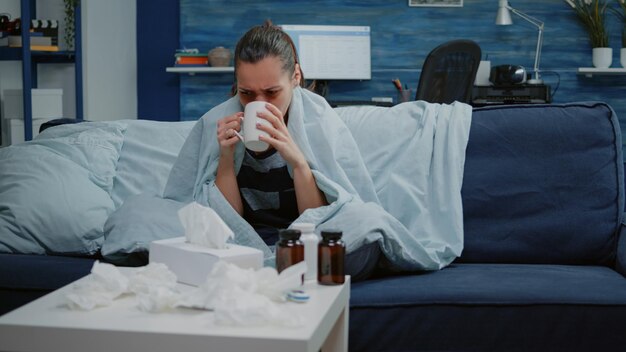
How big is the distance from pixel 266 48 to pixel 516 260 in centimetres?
87

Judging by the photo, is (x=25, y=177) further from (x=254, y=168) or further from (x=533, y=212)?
(x=533, y=212)

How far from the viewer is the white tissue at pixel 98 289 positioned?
3.97 ft

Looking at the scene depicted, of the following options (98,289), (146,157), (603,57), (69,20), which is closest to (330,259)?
(98,289)

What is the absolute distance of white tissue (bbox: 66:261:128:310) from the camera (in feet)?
3.97

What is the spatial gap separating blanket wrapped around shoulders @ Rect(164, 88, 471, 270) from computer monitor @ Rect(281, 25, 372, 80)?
357 cm

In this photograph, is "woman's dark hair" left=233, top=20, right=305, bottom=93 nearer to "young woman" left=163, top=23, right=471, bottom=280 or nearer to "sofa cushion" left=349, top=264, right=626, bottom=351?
"young woman" left=163, top=23, right=471, bottom=280

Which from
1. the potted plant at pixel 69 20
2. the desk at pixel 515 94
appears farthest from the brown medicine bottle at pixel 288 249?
the desk at pixel 515 94

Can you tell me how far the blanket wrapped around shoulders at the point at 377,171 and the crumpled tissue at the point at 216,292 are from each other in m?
0.65

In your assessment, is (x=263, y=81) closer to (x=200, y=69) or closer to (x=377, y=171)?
(x=377, y=171)

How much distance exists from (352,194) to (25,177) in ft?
2.94

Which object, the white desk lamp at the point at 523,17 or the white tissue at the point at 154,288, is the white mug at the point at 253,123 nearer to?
the white tissue at the point at 154,288

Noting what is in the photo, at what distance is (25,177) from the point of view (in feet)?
7.02

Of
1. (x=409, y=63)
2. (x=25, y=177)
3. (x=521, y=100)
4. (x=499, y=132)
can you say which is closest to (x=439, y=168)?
(x=499, y=132)

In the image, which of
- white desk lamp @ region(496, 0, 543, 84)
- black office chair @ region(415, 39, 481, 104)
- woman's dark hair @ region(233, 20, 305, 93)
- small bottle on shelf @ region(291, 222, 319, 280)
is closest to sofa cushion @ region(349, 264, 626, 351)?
small bottle on shelf @ region(291, 222, 319, 280)
